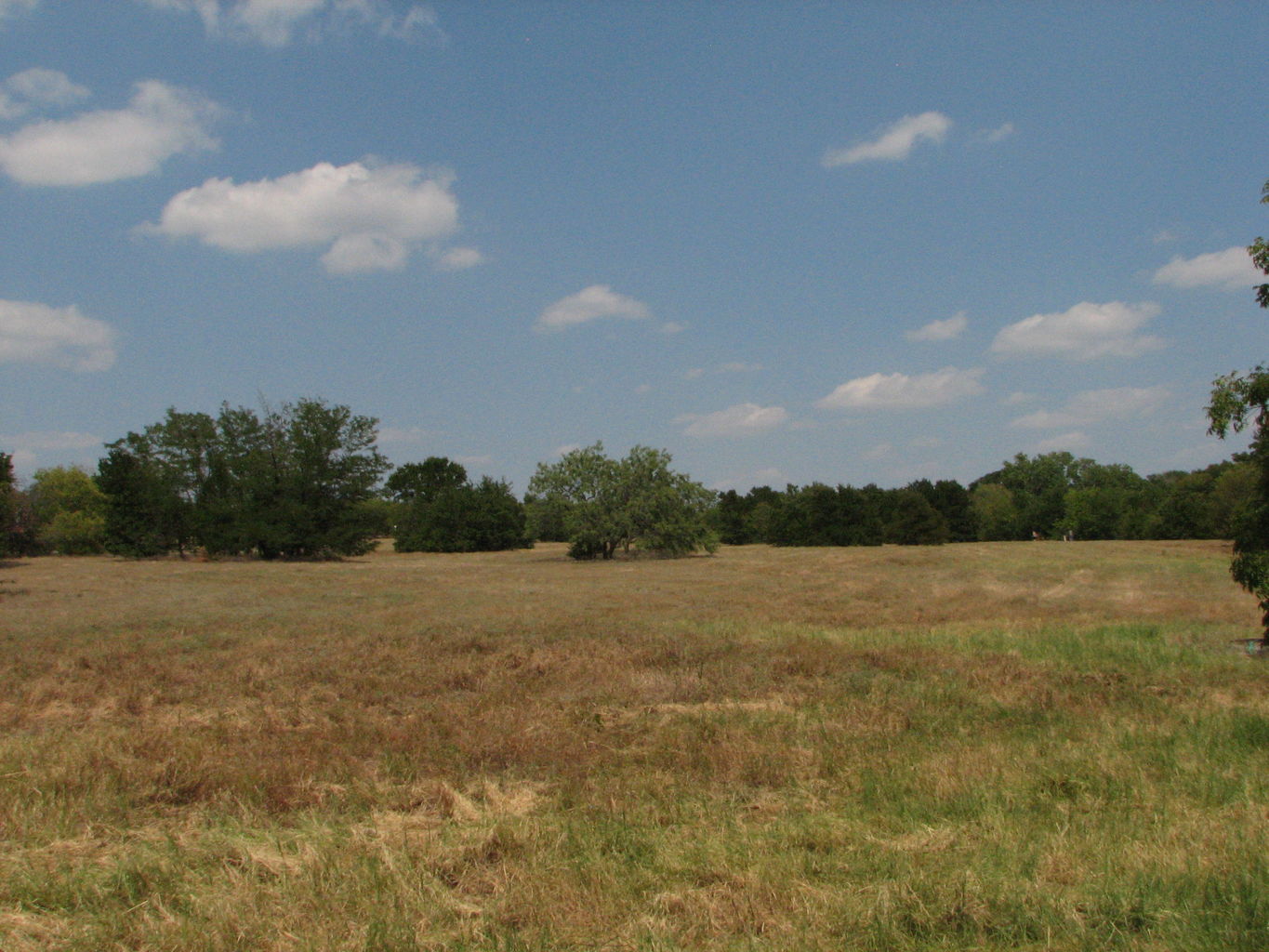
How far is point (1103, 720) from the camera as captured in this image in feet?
32.1

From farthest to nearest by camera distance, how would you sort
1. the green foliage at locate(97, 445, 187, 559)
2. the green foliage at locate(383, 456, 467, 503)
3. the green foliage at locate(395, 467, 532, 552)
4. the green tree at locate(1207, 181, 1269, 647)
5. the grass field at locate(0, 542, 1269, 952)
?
the green foliage at locate(383, 456, 467, 503)
the green foliage at locate(395, 467, 532, 552)
the green foliage at locate(97, 445, 187, 559)
the green tree at locate(1207, 181, 1269, 647)
the grass field at locate(0, 542, 1269, 952)

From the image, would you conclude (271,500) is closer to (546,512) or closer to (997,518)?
(546,512)

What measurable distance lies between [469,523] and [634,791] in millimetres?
73299

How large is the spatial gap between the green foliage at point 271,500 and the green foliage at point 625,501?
1628 centimetres

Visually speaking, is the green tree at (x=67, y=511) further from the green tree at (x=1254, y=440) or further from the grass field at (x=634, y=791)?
the green tree at (x=1254, y=440)

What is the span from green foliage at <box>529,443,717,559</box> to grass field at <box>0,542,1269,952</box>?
40180 mm

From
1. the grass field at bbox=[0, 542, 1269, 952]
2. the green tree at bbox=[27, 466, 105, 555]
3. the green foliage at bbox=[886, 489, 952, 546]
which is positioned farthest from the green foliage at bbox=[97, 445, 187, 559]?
the green foliage at bbox=[886, 489, 952, 546]

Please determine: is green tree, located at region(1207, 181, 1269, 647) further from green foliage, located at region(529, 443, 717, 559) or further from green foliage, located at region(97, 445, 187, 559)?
green foliage, located at region(97, 445, 187, 559)

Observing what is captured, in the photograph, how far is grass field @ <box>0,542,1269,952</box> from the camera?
4.70 metres

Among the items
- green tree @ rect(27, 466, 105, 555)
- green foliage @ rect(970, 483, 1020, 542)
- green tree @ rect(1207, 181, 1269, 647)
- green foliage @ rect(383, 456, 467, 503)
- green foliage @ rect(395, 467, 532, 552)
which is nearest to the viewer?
green tree @ rect(1207, 181, 1269, 647)

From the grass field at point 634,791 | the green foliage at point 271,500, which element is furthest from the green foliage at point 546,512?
the grass field at point 634,791

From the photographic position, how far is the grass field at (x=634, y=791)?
4703 millimetres

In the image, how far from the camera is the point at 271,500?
61656mm

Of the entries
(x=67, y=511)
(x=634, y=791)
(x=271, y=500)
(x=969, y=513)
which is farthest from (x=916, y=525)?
(x=67, y=511)
